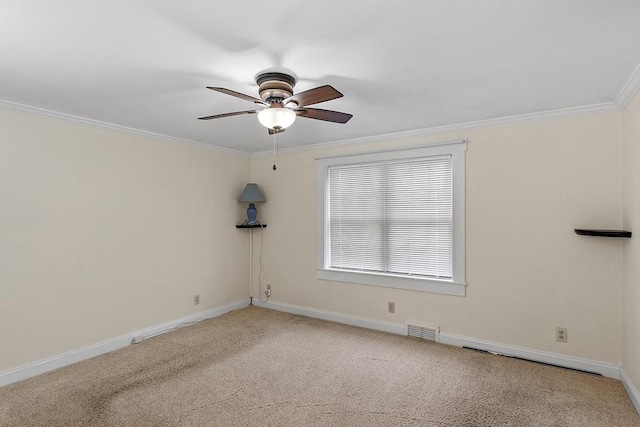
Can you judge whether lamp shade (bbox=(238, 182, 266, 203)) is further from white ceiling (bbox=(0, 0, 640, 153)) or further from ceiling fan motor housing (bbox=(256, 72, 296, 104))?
ceiling fan motor housing (bbox=(256, 72, 296, 104))

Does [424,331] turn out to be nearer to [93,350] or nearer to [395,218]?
[395,218]

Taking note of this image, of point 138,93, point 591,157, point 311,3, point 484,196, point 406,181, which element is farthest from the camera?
point 406,181

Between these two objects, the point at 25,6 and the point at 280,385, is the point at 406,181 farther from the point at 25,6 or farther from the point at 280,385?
the point at 25,6

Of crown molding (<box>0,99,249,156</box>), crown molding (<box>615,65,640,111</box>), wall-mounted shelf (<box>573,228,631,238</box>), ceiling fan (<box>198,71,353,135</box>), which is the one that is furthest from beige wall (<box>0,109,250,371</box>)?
crown molding (<box>615,65,640,111</box>)

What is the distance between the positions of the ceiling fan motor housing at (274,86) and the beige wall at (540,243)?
1.99 meters

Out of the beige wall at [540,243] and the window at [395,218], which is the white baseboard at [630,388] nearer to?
the beige wall at [540,243]

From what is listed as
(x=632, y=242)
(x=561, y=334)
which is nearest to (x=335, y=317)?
(x=561, y=334)

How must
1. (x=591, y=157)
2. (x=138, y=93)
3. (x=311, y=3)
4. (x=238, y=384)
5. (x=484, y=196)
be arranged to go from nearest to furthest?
1. (x=311, y=3)
2. (x=138, y=93)
3. (x=238, y=384)
4. (x=591, y=157)
5. (x=484, y=196)

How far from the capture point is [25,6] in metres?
1.52

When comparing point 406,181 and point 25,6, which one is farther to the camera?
point 406,181

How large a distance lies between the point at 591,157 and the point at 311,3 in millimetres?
2835

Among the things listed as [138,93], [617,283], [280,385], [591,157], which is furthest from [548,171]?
[138,93]

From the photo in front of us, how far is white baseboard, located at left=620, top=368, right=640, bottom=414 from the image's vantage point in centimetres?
240

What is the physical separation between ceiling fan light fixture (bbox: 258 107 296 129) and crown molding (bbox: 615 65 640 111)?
2.22 meters
